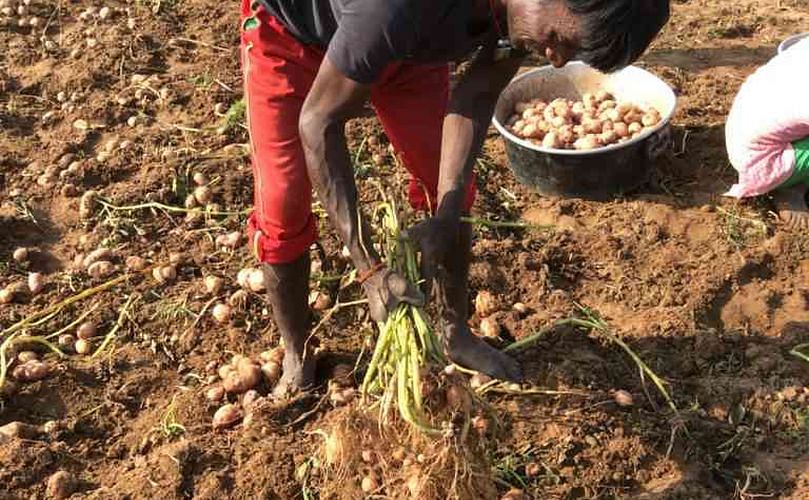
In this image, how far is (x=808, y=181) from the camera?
3.35m

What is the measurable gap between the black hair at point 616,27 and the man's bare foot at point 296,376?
1.29 m

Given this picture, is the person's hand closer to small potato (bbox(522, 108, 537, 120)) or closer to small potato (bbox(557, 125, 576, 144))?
small potato (bbox(557, 125, 576, 144))

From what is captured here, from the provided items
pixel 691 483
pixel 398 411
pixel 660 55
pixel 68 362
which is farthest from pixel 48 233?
pixel 660 55

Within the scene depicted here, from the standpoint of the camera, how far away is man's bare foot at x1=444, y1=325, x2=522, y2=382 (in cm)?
264

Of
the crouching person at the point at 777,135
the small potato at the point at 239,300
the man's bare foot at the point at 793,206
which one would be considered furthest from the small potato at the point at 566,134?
the small potato at the point at 239,300

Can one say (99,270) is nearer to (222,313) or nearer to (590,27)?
(222,313)

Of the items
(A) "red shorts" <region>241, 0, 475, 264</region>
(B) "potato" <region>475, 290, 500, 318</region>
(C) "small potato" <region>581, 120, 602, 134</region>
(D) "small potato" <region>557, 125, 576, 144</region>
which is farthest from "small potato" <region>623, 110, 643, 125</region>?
(A) "red shorts" <region>241, 0, 475, 264</region>

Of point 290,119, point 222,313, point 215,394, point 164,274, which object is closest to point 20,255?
point 164,274

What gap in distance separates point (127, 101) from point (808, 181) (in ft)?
9.11

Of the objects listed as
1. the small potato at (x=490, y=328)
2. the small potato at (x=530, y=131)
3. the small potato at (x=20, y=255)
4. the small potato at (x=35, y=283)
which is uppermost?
the small potato at (x=530, y=131)

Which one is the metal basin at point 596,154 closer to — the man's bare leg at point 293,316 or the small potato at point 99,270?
the man's bare leg at point 293,316

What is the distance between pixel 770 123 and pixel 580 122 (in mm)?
721

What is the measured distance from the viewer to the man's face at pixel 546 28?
1.68 meters

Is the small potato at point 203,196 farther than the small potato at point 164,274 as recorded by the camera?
Yes
